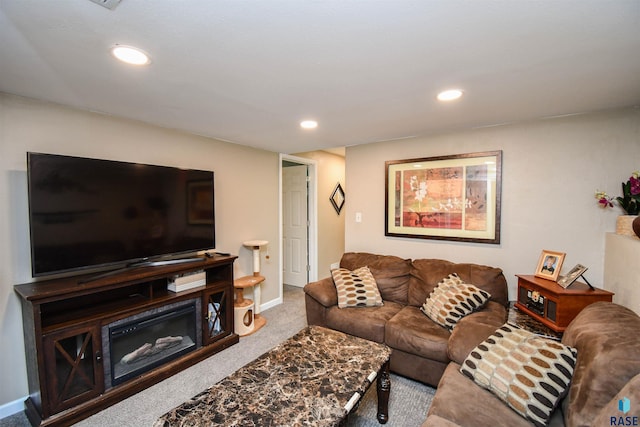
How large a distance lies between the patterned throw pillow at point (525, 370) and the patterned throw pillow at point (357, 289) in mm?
1142

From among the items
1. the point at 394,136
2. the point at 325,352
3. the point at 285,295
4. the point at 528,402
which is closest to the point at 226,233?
the point at 285,295

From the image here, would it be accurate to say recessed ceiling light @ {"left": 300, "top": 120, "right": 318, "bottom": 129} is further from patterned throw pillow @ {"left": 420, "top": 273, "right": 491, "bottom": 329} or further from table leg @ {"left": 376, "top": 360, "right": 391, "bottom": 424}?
table leg @ {"left": 376, "top": 360, "right": 391, "bottom": 424}

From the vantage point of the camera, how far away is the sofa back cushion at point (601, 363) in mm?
1098

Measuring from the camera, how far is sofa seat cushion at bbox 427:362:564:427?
4.14 ft

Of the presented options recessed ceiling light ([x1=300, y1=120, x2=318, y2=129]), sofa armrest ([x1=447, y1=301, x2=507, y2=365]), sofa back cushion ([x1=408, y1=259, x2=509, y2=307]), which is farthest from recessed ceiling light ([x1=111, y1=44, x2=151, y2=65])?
sofa back cushion ([x1=408, y1=259, x2=509, y2=307])

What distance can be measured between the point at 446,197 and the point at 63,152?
136 inches

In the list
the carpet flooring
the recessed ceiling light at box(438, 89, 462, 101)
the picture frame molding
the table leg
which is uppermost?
the recessed ceiling light at box(438, 89, 462, 101)

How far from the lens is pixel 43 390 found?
172cm

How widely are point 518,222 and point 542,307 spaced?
0.87 metres

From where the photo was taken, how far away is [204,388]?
2211 mm

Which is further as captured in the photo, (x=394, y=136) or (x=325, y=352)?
(x=394, y=136)

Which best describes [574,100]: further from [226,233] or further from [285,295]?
[285,295]

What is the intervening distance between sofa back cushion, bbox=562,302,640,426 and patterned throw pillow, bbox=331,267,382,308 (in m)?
1.52

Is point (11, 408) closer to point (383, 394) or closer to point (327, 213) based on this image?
point (383, 394)
